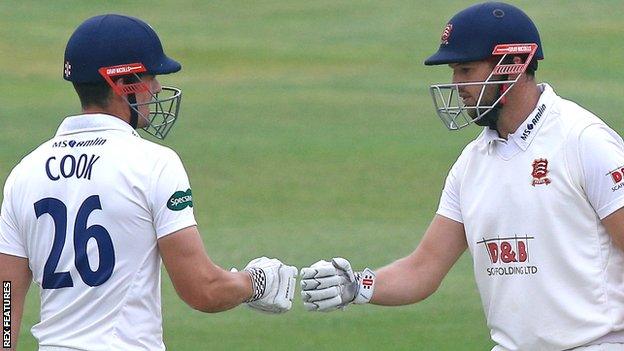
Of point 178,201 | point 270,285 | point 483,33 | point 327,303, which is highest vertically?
point 483,33

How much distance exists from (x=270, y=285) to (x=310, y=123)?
30.0 ft

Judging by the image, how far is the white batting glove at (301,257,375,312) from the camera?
19.0ft

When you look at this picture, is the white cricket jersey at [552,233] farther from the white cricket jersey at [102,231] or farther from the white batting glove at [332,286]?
the white cricket jersey at [102,231]

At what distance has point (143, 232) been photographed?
484 cm

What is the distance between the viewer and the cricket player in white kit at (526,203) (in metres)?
5.16

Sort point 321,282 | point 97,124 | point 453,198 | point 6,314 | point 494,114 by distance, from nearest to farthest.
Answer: point 97,124, point 6,314, point 494,114, point 453,198, point 321,282

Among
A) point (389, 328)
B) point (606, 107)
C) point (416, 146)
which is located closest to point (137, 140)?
point (389, 328)

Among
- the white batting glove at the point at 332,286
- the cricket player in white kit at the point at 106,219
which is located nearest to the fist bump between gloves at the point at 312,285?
the white batting glove at the point at 332,286

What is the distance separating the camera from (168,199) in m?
4.80

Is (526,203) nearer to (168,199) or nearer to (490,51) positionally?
(490,51)

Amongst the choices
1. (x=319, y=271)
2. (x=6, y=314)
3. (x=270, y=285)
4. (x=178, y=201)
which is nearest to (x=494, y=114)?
(x=319, y=271)

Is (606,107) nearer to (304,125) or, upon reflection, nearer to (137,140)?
(304,125)

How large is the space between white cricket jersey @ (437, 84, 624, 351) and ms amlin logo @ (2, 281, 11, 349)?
1733 millimetres

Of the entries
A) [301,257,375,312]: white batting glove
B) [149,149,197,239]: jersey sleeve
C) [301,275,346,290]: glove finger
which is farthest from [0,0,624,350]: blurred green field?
[149,149,197,239]: jersey sleeve
